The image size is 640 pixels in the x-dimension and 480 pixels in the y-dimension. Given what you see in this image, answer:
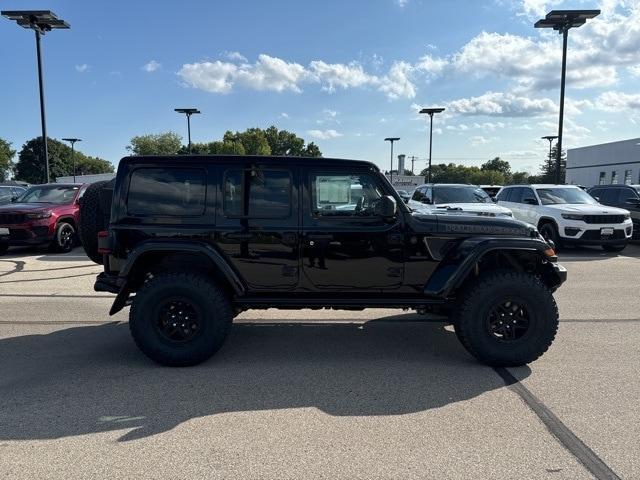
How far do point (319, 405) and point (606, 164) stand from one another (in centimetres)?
5465

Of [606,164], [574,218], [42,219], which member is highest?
[606,164]

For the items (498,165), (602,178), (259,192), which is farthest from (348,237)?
(498,165)

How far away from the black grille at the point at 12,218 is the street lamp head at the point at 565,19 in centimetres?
1748

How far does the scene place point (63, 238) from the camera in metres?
11.2

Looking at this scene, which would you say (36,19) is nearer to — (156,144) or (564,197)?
(564,197)

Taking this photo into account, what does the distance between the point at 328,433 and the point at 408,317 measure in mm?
3013

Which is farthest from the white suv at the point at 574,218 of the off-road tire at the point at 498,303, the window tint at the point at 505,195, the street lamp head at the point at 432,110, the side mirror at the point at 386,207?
the street lamp head at the point at 432,110

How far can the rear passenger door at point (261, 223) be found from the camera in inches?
169

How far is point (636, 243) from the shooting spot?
1401cm

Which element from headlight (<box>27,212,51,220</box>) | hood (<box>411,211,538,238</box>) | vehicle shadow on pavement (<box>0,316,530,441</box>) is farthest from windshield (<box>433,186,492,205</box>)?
headlight (<box>27,212,51,220</box>)

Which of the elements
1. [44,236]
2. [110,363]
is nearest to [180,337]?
A: [110,363]

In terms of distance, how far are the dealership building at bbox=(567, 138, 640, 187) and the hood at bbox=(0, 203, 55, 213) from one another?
138ft

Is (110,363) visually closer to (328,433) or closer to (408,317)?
(328,433)

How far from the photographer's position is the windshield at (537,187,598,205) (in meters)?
12.3
